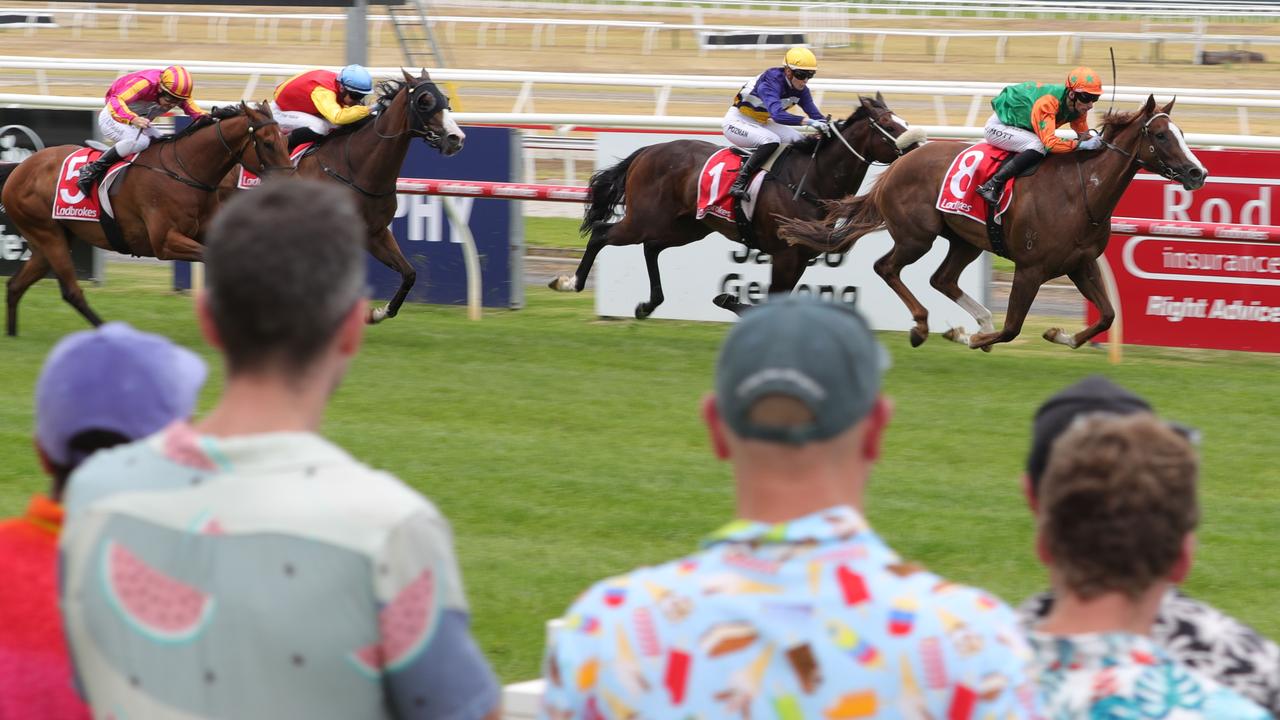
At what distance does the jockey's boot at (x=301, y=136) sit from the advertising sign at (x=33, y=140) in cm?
264

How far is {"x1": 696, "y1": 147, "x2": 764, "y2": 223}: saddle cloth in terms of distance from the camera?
11.3 metres

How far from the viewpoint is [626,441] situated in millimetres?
7941

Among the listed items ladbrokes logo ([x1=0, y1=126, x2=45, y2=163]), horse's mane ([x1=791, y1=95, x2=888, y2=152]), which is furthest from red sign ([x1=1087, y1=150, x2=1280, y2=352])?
ladbrokes logo ([x1=0, y1=126, x2=45, y2=163])

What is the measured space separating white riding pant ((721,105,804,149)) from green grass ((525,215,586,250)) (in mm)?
4223

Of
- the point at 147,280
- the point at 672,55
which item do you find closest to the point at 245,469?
the point at 147,280

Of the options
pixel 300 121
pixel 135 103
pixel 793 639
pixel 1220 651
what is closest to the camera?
pixel 793 639

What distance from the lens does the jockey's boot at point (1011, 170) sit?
10453 millimetres

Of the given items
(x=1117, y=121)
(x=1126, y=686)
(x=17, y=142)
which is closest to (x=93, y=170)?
(x=17, y=142)

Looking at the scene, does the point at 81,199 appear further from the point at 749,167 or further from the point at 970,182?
the point at 970,182

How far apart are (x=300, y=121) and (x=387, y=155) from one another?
0.83 meters

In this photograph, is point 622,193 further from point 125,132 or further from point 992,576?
point 992,576

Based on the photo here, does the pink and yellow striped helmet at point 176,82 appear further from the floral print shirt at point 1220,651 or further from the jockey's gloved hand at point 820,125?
the floral print shirt at point 1220,651

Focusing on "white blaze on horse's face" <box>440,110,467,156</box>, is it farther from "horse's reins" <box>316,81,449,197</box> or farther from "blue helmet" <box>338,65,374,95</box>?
"blue helmet" <box>338,65,374,95</box>

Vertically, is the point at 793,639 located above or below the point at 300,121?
above
